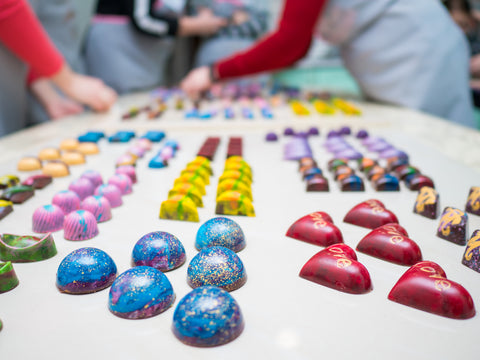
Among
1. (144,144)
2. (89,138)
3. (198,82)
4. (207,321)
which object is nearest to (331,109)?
(198,82)

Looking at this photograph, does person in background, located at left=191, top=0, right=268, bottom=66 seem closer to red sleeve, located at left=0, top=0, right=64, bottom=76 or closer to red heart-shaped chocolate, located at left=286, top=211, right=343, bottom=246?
red sleeve, located at left=0, top=0, right=64, bottom=76

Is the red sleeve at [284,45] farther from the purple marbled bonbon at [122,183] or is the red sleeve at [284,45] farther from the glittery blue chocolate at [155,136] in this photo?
the purple marbled bonbon at [122,183]

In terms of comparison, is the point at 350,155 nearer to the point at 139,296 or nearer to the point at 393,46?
the point at 139,296

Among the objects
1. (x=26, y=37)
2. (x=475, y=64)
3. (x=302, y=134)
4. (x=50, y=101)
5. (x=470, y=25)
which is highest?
(x=470, y=25)

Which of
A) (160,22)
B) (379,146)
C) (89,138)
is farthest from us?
(160,22)

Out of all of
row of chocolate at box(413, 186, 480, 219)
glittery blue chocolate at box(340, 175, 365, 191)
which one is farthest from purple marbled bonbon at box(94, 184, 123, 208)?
row of chocolate at box(413, 186, 480, 219)

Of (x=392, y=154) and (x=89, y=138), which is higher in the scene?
(x=392, y=154)

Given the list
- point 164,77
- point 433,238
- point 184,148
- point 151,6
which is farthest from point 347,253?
point 164,77

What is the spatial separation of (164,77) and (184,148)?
217 centimetres

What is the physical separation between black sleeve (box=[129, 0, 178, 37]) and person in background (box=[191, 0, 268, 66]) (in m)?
0.45

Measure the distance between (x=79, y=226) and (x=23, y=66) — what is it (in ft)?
4.47

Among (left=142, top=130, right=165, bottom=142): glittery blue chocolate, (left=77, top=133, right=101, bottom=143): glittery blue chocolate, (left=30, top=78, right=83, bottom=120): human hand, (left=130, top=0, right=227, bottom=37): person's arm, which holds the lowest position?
(left=30, top=78, right=83, bottom=120): human hand

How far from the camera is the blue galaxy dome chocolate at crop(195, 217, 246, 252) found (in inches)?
23.0

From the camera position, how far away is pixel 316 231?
615 millimetres
